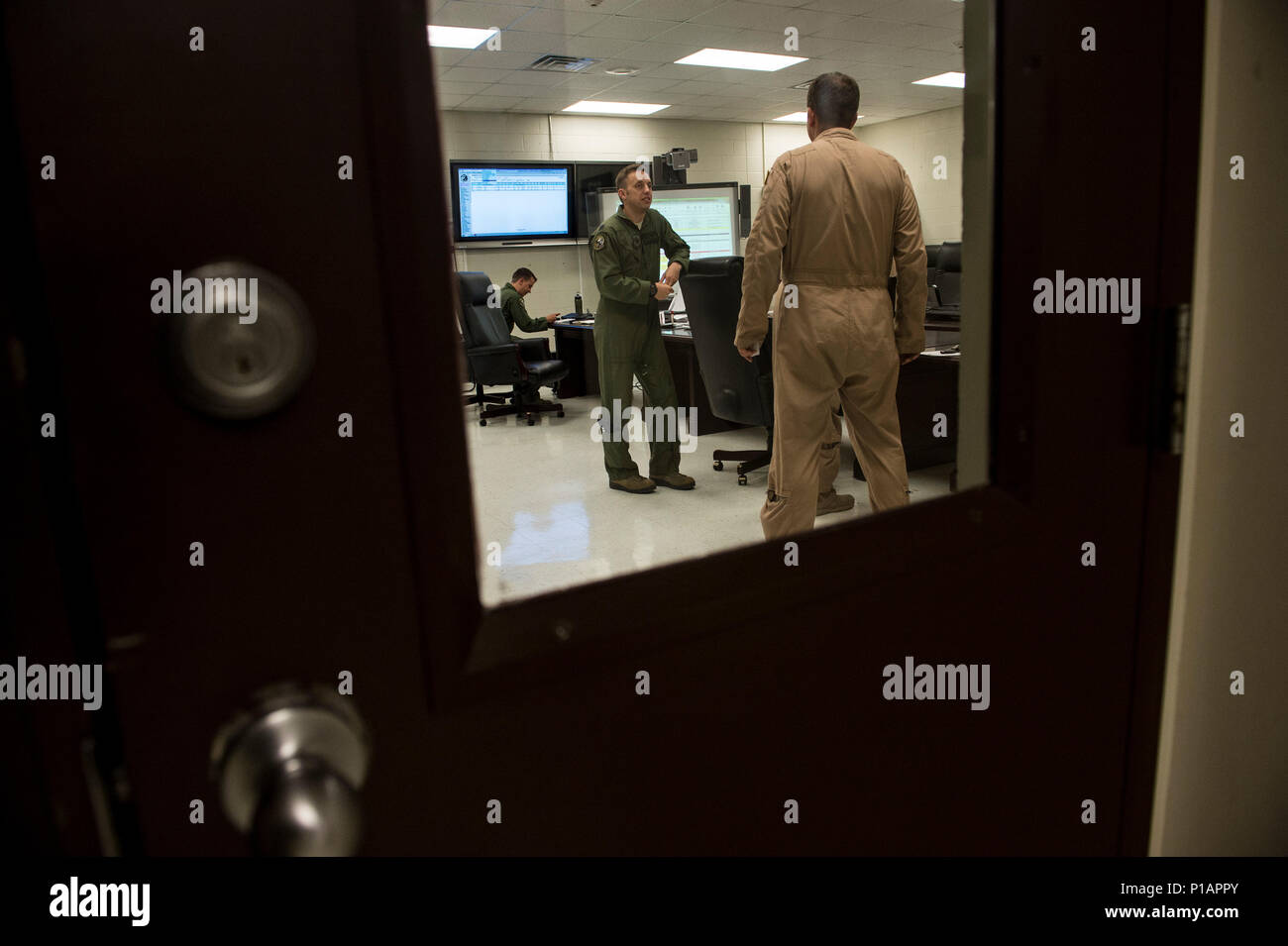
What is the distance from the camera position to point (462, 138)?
7.36 meters

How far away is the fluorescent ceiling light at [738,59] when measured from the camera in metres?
6.20

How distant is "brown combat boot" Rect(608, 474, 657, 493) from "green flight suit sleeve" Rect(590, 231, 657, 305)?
0.79 meters

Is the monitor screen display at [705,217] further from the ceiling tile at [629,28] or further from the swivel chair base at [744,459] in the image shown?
the swivel chair base at [744,459]

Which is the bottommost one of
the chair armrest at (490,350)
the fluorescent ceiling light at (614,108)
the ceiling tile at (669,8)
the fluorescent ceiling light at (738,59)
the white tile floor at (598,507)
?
the white tile floor at (598,507)

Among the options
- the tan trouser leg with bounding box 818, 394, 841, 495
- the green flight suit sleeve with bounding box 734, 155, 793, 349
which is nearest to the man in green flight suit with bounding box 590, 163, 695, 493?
the tan trouser leg with bounding box 818, 394, 841, 495

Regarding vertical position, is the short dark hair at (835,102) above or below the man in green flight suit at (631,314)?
above

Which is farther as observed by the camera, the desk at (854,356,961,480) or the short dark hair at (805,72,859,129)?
the desk at (854,356,961,480)

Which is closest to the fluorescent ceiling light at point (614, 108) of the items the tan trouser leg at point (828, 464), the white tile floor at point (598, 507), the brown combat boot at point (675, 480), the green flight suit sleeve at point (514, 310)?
the green flight suit sleeve at point (514, 310)

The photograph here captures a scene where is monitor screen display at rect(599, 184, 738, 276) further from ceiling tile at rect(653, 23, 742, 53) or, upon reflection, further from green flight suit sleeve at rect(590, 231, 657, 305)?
green flight suit sleeve at rect(590, 231, 657, 305)

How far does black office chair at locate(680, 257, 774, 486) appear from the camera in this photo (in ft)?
10.9

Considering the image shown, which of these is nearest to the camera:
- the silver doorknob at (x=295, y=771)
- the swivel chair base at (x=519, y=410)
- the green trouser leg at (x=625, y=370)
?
the silver doorknob at (x=295, y=771)

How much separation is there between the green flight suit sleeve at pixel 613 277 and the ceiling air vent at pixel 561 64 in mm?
3205
